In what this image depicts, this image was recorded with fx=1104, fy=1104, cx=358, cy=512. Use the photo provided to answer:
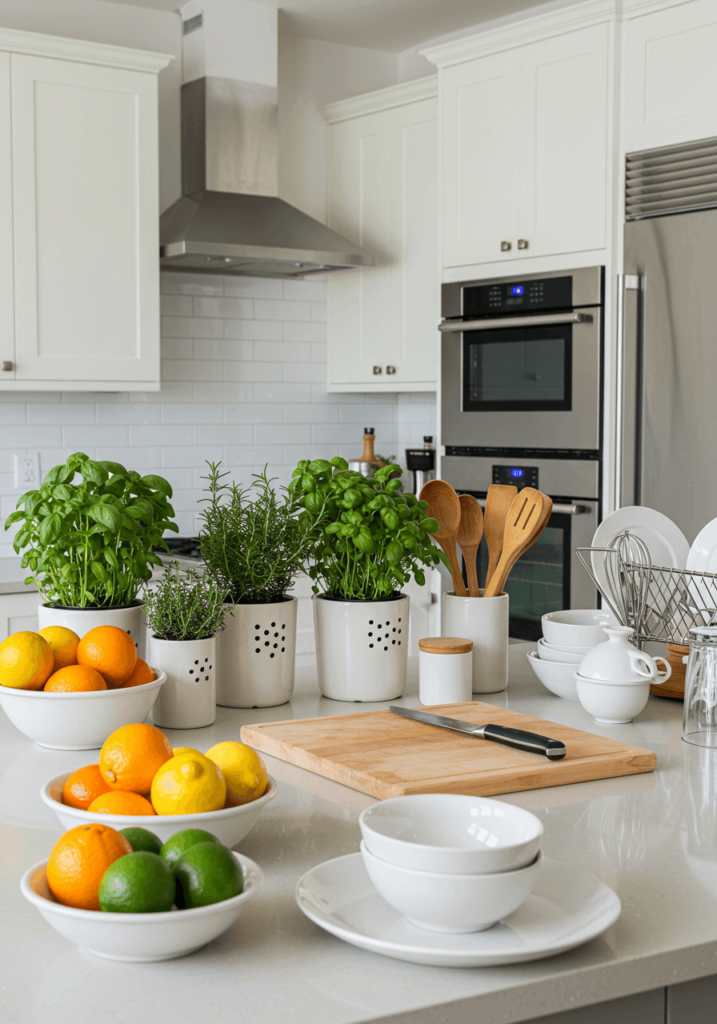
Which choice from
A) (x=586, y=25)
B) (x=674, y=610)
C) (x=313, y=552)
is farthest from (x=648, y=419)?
(x=313, y=552)

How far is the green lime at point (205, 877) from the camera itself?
802mm

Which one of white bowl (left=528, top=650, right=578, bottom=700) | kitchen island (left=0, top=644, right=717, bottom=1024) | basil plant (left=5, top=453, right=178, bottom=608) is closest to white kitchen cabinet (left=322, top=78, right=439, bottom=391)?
white bowl (left=528, top=650, right=578, bottom=700)

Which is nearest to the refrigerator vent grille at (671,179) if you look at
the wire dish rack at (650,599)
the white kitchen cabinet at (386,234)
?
the white kitchen cabinet at (386,234)

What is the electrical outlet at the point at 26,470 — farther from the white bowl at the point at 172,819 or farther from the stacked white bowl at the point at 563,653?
the white bowl at the point at 172,819

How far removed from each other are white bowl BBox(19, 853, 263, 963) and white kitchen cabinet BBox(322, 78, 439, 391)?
326cm

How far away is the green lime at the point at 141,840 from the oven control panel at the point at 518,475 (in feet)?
8.36

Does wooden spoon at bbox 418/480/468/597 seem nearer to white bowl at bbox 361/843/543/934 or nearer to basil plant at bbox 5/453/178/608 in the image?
basil plant at bbox 5/453/178/608

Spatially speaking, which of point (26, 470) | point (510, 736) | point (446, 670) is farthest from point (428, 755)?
point (26, 470)

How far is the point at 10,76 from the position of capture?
334cm

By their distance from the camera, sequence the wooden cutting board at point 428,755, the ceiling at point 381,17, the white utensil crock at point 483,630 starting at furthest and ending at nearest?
the ceiling at point 381,17 < the white utensil crock at point 483,630 < the wooden cutting board at point 428,755

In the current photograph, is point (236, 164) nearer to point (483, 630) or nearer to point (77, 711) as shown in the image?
point (483, 630)

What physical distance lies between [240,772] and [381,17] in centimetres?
362

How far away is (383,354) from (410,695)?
2.63 m

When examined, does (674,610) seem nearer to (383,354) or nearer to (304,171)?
(383,354)
